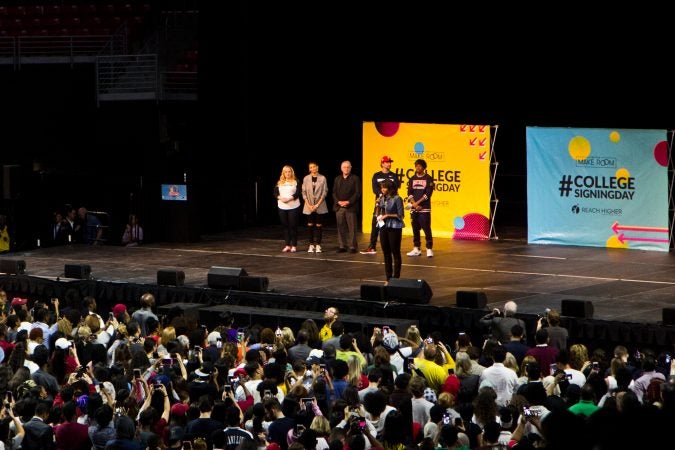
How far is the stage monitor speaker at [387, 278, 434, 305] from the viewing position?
1425 centimetres

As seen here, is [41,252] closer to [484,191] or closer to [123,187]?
[123,187]

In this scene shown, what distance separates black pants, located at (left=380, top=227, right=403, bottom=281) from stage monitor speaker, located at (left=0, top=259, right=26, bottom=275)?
545 centimetres

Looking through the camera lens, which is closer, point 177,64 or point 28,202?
point 28,202

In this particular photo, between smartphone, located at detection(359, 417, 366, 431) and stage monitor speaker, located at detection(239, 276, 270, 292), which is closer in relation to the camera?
smartphone, located at detection(359, 417, 366, 431)

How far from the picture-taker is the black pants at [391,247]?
15750mm

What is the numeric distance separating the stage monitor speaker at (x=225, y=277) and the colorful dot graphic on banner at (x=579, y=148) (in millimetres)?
6290

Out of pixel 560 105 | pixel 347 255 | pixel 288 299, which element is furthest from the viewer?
pixel 560 105

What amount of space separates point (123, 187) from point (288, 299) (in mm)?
8543

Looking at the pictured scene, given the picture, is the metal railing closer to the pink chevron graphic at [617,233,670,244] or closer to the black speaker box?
the pink chevron graphic at [617,233,670,244]

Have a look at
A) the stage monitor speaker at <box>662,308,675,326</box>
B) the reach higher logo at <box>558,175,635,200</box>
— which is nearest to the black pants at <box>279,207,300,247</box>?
the reach higher logo at <box>558,175,635,200</box>

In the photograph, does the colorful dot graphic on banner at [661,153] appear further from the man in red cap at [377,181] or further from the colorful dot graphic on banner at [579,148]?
the man in red cap at [377,181]

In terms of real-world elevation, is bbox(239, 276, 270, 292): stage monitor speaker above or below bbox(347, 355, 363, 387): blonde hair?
above

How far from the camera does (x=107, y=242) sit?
22109 mm

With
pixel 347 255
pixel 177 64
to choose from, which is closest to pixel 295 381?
pixel 347 255
